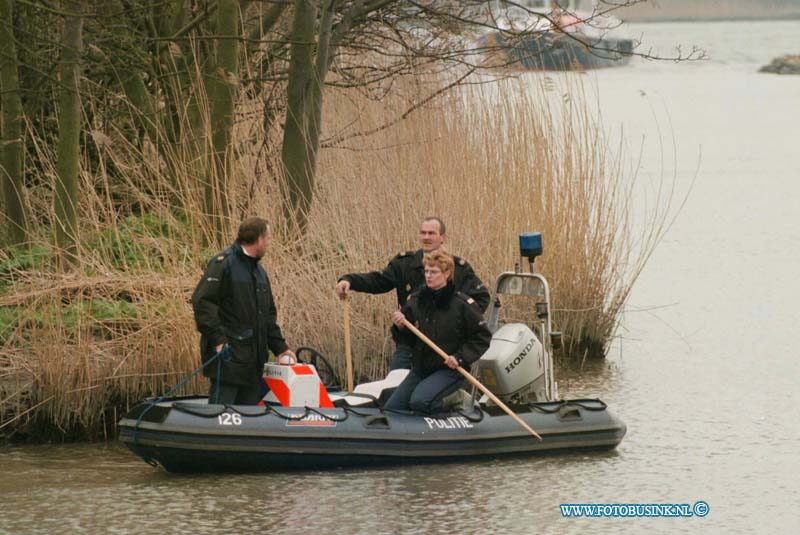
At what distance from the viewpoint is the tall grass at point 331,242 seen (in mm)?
9750

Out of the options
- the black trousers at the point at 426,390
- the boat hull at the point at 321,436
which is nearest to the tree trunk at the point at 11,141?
the boat hull at the point at 321,436

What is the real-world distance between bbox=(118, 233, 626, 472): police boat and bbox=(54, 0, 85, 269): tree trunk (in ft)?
8.46

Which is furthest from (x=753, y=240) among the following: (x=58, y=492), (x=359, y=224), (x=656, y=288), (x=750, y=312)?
(x=58, y=492)

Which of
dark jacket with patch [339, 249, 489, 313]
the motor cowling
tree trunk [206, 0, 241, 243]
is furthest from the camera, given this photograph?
tree trunk [206, 0, 241, 243]

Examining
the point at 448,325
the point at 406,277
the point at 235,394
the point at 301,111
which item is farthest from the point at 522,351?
the point at 301,111

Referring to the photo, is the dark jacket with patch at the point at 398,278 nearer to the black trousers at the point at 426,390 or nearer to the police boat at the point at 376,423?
the police boat at the point at 376,423

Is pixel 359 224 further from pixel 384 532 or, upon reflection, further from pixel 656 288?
pixel 656 288

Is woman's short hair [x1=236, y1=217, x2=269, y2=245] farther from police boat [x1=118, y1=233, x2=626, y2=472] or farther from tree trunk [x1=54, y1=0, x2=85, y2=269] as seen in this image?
tree trunk [x1=54, y1=0, x2=85, y2=269]

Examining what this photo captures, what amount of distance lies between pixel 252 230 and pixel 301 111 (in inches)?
154

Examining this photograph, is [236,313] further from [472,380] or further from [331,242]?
[331,242]

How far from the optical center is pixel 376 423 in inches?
343

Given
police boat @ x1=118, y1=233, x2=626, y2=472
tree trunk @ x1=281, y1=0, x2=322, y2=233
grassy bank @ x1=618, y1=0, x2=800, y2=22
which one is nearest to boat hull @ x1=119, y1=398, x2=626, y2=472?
police boat @ x1=118, y1=233, x2=626, y2=472

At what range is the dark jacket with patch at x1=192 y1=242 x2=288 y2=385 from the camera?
8.61 metres

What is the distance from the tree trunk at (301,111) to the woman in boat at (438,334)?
3349 millimetres
